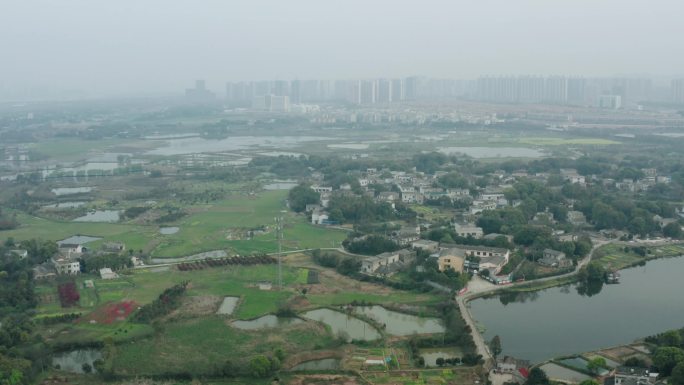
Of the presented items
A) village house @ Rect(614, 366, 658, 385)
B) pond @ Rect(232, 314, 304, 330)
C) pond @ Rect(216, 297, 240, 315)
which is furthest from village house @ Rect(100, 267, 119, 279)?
village house @ Rect(614, 366, 658, 385)

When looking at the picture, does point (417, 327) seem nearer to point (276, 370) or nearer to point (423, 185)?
point (276, 370)

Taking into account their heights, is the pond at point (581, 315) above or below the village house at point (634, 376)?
below

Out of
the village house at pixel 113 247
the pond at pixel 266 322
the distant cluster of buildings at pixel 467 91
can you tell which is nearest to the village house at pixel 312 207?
the village house at pixel 113 247

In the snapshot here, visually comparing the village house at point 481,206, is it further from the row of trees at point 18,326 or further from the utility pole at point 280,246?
the row of trees at point 18,326

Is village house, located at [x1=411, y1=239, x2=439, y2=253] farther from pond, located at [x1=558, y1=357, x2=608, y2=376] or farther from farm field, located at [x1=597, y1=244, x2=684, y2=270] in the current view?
pond, located at [x1=558, y1=357, x2=608, y2=376]

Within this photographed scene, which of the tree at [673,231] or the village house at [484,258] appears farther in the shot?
the tree at [673,231]

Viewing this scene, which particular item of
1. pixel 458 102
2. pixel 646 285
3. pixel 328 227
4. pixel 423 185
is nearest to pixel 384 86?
pixel 458 102
